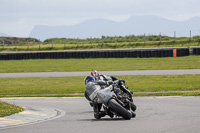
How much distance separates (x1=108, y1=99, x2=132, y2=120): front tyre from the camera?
A: 10891 millimetres

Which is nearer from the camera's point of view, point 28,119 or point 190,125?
point 190,125

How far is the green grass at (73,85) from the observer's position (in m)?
21.1

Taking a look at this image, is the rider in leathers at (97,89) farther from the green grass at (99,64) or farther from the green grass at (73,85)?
the green grass at (99,64)

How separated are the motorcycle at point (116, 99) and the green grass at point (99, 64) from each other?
2303 centimetres

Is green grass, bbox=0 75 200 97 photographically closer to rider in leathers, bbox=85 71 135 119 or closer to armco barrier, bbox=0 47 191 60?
rider in leathers, bbox=85 71 135 119

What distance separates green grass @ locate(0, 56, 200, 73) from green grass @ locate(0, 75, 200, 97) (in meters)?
7.19

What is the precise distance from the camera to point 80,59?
4553cm

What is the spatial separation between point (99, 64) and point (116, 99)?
2842 centimetres

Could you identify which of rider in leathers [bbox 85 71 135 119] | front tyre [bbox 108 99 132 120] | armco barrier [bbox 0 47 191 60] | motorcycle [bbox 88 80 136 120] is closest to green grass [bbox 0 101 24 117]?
rider in leathers [bbox 85 71 135 119]

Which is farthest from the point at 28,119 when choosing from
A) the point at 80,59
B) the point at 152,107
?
the point at 80,59

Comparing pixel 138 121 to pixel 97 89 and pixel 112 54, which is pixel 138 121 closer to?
pixel 97 89

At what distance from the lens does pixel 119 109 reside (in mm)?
10883

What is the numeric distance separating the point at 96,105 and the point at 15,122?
2031 millimetres

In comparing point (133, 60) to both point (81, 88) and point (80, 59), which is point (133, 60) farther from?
point (81, 88)
